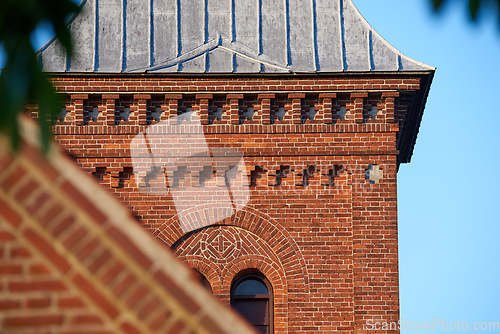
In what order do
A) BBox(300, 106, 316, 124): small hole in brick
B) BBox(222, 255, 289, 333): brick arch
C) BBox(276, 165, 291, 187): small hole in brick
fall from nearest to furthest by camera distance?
BBox(222, 255, 289, 333): brick arch → BBox(276, 165, 291, 187): small hole in brick → BBox(300, 106, 316, 124): small hole in brick

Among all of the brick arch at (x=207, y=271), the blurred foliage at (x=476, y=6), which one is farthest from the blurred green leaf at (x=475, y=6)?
the brick arch at (x=207, y=271)

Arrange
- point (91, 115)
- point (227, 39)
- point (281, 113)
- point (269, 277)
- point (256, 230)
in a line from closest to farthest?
point (269, 277) < point (256, 230) < point (91, 115) < point (281, 113) < point (227, 39)

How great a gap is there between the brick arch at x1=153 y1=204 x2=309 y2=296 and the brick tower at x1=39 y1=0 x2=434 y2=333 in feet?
0.05

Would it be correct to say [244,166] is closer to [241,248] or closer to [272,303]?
[241,248]

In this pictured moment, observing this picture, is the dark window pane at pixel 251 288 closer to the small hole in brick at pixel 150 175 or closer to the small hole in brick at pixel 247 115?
the small hole in brick at pixel 150 175

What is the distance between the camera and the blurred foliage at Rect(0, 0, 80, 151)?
378cm

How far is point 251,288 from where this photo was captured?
521 inches

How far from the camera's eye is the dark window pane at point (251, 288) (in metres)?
13.2

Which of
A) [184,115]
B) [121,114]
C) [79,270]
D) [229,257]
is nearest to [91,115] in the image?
[121,114]

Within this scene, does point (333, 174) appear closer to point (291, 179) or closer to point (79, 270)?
point (291, 179)

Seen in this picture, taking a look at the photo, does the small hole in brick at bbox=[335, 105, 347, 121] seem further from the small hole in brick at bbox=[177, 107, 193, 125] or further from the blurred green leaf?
the blurred green leaf

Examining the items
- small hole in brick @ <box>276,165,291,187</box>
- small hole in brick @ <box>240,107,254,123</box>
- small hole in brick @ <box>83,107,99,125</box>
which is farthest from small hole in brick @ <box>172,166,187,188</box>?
small hole in brick @ <box>83,107,99,125</box>

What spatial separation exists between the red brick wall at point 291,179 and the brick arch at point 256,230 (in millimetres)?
15

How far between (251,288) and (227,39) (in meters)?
4.04
